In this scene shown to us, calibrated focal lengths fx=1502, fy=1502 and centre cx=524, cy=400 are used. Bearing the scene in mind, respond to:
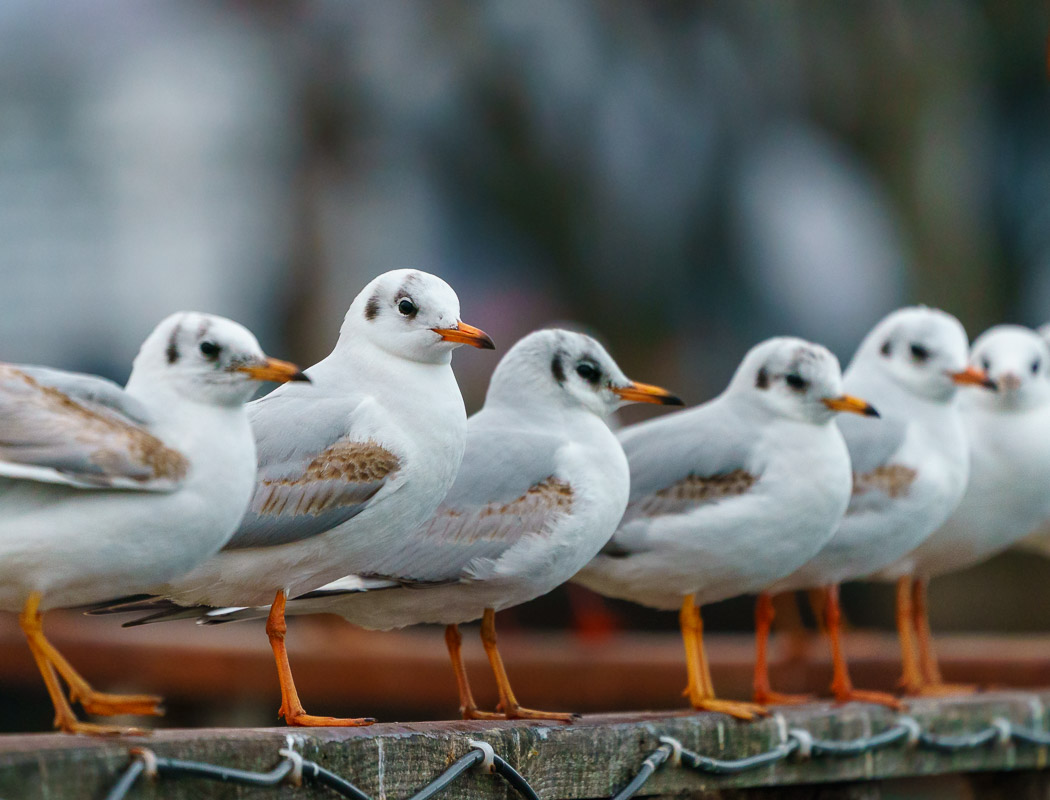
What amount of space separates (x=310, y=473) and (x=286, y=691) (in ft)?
1.39

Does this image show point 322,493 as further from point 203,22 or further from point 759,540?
point 203,22

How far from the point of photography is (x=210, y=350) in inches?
96.7

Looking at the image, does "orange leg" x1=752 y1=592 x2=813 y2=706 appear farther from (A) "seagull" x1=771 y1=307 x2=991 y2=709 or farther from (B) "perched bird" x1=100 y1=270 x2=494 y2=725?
(B) "perched bird" x1=100 y1=270 x2=494 y2=725

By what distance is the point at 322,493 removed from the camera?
288 centimetres

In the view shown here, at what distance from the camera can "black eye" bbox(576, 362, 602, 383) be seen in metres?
3.54

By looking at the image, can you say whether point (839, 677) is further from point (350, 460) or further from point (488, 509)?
point (350, 460)

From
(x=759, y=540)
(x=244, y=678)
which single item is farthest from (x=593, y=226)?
(x=759, y=540)

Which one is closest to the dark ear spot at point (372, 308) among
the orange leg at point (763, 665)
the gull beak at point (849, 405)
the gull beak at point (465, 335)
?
the gull beak at point (465, 335)

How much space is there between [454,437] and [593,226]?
9570 millimetres

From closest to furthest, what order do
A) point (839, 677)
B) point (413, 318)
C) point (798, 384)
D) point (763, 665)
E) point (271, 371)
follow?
point (271, 371) → point (413, 318) → point (798, 384) → point (763, 665) → point (839, 677)

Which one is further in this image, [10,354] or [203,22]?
[203,22]

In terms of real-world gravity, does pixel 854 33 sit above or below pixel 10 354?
above

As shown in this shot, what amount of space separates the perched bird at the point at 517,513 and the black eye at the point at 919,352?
1.48 meters

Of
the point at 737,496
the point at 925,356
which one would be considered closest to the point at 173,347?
the point at 737,496
